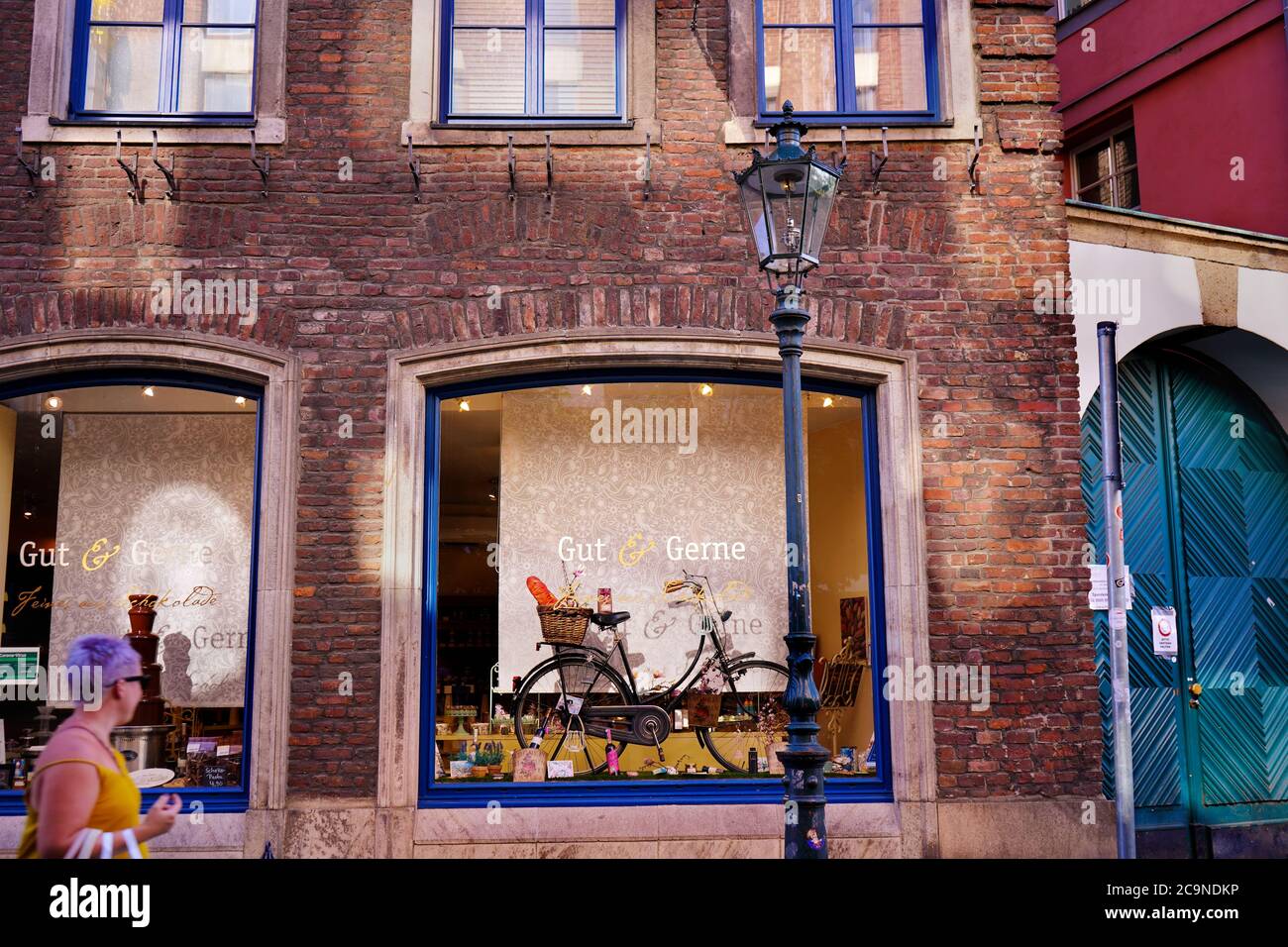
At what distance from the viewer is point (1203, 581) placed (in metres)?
9.42

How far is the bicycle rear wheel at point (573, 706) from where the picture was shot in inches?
312

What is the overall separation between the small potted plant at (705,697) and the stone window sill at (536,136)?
12.5ft

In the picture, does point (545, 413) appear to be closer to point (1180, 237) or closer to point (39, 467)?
point (39, 467)

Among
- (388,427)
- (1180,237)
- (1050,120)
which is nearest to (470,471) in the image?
(388,427)

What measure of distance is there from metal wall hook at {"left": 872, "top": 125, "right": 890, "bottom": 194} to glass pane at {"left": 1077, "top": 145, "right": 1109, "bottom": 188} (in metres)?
5.15

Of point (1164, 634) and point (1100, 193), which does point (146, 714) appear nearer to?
point (1164, 634)

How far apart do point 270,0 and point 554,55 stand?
210 centimetres

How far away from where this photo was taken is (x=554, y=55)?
839cm

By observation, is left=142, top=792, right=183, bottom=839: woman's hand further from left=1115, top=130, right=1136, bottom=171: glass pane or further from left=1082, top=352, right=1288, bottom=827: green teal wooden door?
left=1115, top=130, right=1136, bottom=171: glass pane

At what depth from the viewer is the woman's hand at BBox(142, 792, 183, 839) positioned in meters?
3.66

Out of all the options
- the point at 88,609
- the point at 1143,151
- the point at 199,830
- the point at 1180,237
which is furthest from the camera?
the point at 1143,151

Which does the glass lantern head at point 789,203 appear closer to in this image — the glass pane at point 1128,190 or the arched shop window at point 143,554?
the arched shop window at point 143,554

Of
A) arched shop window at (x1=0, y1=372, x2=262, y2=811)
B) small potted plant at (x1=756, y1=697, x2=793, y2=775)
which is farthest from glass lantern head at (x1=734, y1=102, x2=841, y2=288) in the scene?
arched shop window at (x1=0, y1=372, x2=262, y2=811)

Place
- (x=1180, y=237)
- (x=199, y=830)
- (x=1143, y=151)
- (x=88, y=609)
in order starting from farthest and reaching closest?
(x=1143, y=151) → (x=1180, y=237) → (x=88, y=609) → (x=199, y=830)
